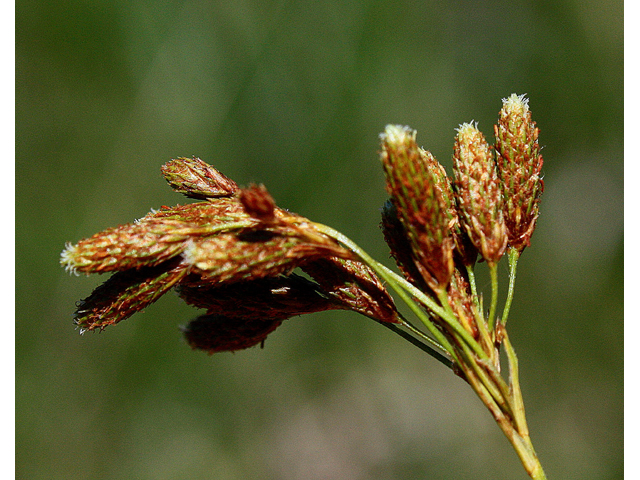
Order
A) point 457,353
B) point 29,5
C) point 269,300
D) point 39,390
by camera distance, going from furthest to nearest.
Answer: point 29,5
point 39,390
point 269,300
point 457,353

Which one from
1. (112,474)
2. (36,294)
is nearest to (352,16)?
(36,294)

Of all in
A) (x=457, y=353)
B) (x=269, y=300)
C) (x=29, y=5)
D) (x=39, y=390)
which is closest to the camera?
(x=457, y=353)

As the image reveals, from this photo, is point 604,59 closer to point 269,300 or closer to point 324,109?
point 324,109

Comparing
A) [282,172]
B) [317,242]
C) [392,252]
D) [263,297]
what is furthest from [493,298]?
[282,172]

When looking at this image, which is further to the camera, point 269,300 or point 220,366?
point 220,366

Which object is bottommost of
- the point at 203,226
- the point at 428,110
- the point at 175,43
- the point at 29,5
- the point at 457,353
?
the point at 457,353

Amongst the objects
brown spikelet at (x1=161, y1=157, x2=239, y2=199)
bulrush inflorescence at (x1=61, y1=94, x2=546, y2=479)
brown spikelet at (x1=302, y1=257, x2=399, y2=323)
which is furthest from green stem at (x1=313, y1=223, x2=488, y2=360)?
brown spikelet at (x1=161, y1=157, x2=239, y2=199)

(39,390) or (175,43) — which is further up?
(175,43)

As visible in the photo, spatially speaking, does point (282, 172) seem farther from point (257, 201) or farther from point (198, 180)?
point (257, 201)
